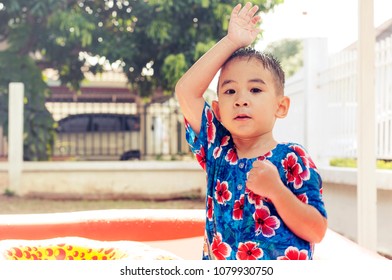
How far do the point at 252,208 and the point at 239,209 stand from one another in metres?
0.02

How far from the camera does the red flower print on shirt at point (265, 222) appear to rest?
82 cm

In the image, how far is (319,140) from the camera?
3887 mm

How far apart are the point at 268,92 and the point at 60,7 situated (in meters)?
4.73

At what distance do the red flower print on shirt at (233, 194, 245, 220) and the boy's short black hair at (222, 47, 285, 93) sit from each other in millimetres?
193

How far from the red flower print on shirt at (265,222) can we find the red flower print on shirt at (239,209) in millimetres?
24

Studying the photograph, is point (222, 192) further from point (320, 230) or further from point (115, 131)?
point (115, 131)

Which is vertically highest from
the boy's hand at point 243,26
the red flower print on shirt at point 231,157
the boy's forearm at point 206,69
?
the boy's hand at point 243,26

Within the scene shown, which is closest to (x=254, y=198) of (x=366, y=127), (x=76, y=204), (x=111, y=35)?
(x=366, y=127)

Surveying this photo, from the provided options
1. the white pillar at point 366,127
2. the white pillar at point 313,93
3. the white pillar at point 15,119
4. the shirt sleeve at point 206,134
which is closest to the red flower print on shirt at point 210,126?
the shirt sleeve at point 206,134

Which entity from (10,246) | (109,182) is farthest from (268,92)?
(109,182)

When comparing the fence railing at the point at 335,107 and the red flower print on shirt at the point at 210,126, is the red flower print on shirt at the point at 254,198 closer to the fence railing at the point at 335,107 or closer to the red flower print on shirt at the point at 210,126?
the red flower print on shirt at the point at 210,126

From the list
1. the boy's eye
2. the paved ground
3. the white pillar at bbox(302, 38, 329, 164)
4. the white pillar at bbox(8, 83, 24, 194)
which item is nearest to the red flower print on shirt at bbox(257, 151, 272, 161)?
the boy's eye

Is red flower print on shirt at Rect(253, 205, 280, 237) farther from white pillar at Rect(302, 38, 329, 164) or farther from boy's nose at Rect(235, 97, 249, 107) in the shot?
white pillar at Rect(302, 38, 329, 164)

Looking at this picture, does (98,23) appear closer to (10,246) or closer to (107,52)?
(107,52)
